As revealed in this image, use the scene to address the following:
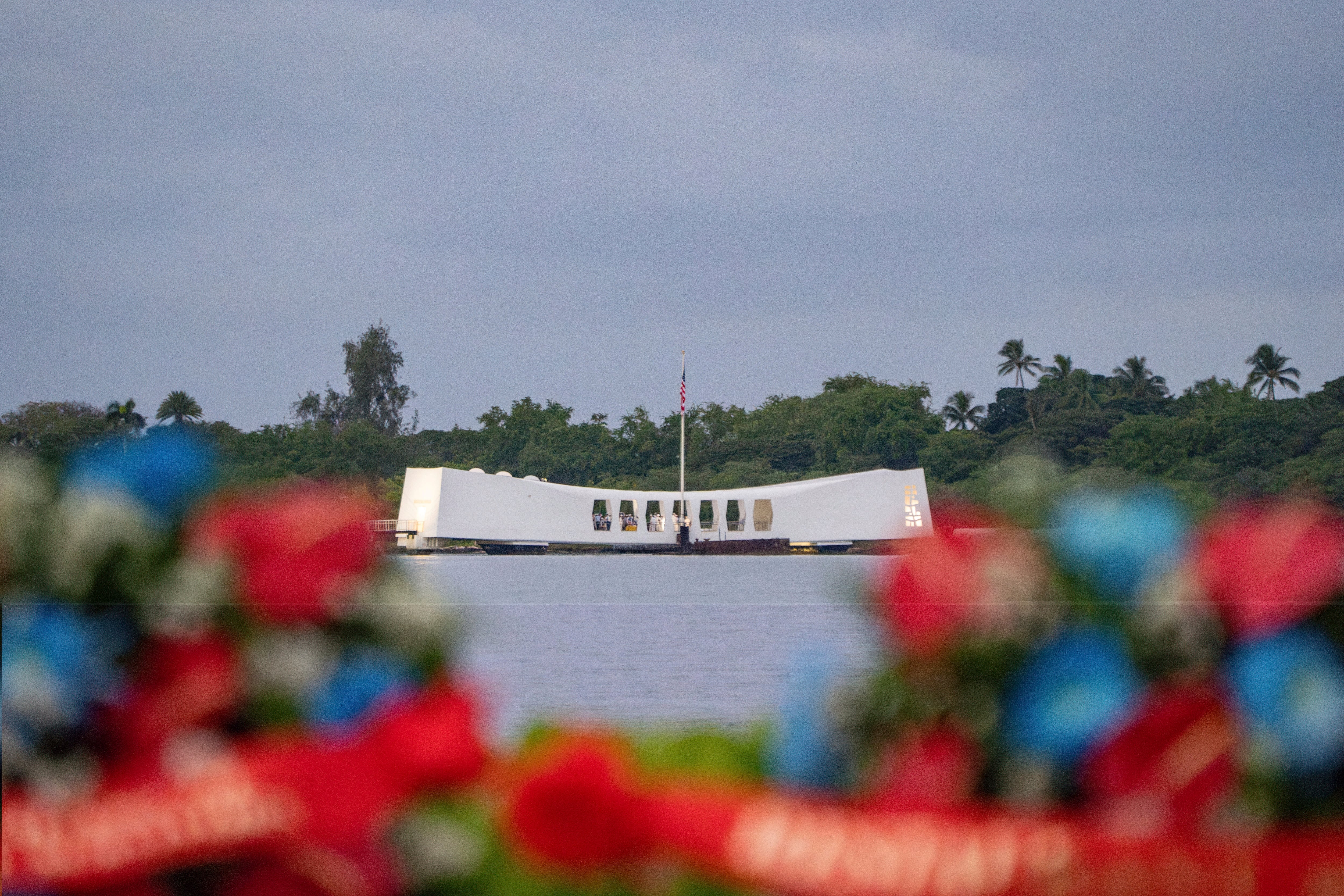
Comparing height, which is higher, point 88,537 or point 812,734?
point 88,537

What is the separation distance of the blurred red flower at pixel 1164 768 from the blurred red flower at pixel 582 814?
0.76 ft

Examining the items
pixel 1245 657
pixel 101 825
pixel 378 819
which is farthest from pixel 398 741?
pixel 1245 657

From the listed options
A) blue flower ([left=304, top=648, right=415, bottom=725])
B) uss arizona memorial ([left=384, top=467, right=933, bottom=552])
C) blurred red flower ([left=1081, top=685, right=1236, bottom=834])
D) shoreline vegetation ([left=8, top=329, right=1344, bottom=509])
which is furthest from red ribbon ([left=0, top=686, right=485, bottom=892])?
uss arizona memorial ([left=384, top=467, right=933, bottom=552])

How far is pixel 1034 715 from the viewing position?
0.66m

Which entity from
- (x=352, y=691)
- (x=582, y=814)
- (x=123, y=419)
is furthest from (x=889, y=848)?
(x=123, y=419)

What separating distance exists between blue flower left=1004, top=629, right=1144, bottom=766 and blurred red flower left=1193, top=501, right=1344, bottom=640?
2.3 inches

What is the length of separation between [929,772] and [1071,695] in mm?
80

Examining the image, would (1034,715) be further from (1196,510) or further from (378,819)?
(378,819)

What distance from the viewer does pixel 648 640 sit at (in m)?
11.2

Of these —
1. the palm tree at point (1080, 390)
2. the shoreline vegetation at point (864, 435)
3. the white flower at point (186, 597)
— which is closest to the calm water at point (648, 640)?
the white flower at point (186, 597)

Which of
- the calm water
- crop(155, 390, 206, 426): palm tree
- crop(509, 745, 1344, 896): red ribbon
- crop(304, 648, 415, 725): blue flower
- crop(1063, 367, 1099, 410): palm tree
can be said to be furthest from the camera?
crop(1063, 367, 1099, 410): palm tree

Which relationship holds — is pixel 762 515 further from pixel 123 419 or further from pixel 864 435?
pixel 123 419

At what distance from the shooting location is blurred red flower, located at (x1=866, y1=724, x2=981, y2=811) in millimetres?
662

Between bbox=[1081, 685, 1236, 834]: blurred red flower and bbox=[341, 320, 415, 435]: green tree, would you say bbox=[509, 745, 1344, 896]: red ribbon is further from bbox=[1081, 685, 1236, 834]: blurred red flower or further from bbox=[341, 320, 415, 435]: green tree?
bbox=[341, 320, 415, 435]: green tree
